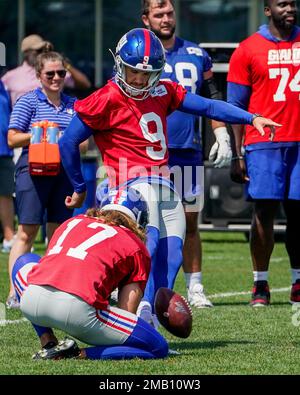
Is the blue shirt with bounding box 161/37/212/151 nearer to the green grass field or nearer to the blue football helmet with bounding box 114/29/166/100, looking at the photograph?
the green grass field

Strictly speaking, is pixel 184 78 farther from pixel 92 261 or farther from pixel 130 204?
pixel 92 261

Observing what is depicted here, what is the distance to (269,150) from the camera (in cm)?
871

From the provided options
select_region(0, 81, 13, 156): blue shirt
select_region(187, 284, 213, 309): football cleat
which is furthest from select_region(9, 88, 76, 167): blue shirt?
select_region(0, 81, 13, 156): blue shirt

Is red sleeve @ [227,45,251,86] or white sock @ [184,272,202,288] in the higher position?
red sleeve @ [227,45,251,86]

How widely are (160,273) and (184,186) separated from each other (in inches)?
78.9

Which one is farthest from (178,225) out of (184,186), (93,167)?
(93,167)

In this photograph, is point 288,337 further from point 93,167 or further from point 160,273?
point 93,167

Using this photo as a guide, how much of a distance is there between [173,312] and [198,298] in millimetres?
2600

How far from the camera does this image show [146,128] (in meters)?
7.04

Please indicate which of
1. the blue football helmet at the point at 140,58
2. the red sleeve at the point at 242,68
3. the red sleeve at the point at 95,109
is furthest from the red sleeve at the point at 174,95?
the red sleeve at the point at 242,68

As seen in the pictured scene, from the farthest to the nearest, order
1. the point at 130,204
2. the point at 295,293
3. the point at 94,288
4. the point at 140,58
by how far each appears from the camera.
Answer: the point at 295,293, the point at 140,58, the point at 130,204, the point at 94,288

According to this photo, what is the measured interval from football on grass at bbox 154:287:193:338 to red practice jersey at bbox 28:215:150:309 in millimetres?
126

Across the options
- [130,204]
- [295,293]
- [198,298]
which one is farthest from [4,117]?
[130,204]

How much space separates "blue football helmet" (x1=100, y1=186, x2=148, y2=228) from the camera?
6441mm
